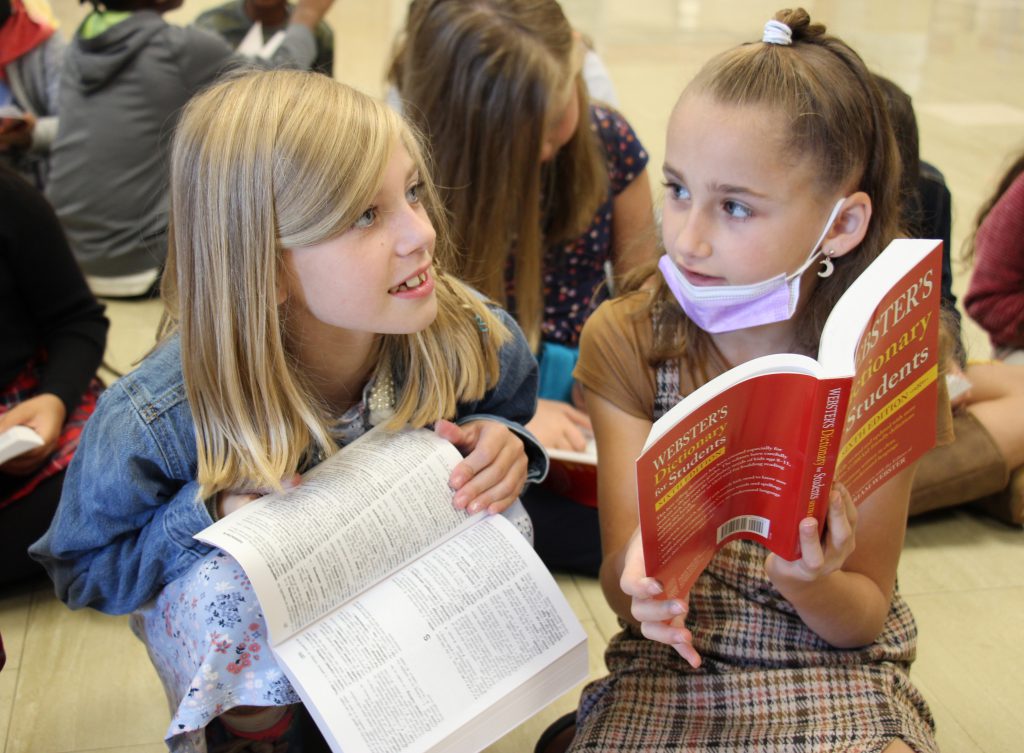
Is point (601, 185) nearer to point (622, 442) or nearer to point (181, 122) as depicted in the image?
point (622, 442)

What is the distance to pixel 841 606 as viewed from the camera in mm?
1077

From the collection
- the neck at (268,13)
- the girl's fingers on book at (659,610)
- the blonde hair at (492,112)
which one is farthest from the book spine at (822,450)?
the neck at (268,13)

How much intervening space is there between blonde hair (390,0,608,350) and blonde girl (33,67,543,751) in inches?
21.7

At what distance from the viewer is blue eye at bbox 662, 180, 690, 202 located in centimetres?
111

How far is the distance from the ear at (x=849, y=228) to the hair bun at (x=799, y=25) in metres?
0.18

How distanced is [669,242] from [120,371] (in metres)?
1.54

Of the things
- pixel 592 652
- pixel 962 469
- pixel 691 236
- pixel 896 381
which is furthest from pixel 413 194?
pixel 962 469

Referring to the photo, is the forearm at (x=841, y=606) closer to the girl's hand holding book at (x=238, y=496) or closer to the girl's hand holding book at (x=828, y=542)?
the girl's hand holding book at (x=828, y=542)

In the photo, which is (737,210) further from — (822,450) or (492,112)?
(492,112)

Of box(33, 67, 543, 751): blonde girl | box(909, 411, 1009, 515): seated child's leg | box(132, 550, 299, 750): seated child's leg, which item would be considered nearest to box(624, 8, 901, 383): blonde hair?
box(33, 67, 543, 751): blonde girl

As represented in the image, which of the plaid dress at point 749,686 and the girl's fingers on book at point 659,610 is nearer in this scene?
the girl's fingers on book at point 659,610

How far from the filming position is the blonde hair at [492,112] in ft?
5.47

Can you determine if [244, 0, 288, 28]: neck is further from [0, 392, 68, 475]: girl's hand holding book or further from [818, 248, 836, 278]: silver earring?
[818, 248, 836, 278]: silver earring

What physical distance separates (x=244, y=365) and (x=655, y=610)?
0.47 meters
